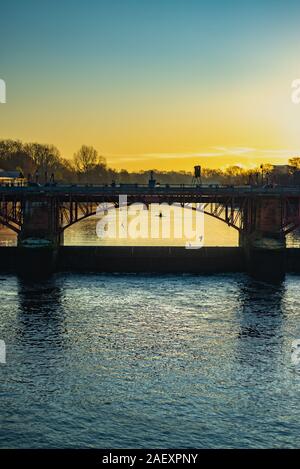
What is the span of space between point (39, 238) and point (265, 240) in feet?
102

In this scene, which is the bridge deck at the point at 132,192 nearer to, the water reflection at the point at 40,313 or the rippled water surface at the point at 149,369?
the water reflection at the point at 40,313

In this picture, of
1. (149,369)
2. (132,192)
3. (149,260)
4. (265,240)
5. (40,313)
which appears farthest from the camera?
(132,192)

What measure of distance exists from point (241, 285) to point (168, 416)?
132ft

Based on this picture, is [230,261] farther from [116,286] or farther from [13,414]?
[13,414]

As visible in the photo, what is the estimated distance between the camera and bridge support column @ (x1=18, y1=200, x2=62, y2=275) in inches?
3187

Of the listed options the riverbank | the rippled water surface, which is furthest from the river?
the riverbank

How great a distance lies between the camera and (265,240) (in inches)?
3322

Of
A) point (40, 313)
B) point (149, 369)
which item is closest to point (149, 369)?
point (149, 369)

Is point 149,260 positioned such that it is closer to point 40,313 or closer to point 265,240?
point 265,240

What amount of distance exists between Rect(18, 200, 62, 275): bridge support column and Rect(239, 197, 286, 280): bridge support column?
26.8 m

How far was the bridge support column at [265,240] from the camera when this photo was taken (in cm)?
8200

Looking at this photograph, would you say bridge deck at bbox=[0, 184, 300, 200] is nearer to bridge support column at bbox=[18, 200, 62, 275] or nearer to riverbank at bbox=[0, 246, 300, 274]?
bridge support column at bbox=[18, 200, 62, 275]

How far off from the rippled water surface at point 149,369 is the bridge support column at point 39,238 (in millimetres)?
12333
